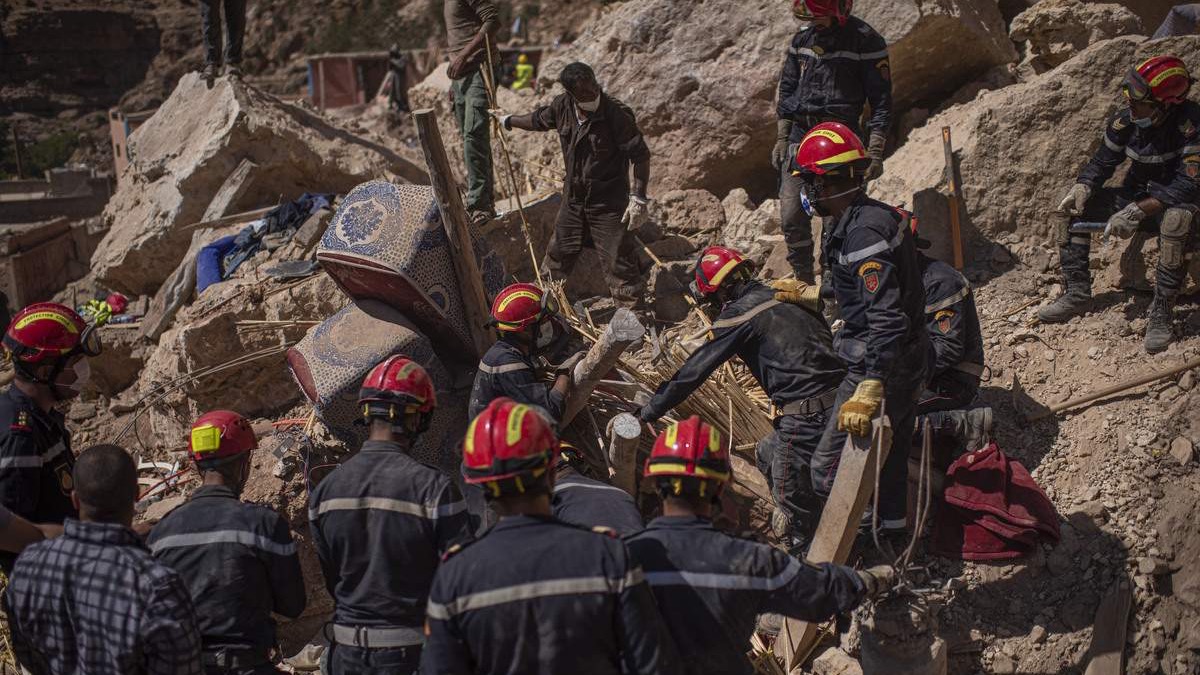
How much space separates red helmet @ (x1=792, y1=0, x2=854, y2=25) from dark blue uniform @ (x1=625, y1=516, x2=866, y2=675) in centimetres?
456

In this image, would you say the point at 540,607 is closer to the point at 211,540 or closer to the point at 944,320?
the point at 211,540

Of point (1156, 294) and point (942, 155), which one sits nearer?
point (1156, 294)

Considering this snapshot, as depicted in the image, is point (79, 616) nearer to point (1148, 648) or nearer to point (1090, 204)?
point (1148, 648)

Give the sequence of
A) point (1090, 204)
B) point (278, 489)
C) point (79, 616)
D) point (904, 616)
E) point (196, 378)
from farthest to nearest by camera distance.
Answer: point (196, 378) < point (1090, 204) < point (278, 489) < point (904, 616) < point (79, 616)

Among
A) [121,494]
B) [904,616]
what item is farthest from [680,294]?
[121,494]

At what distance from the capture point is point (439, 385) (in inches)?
242

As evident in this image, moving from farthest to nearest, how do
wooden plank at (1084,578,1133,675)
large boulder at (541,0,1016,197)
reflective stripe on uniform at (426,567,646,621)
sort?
large boulder at (541,0,1016,197)
wooden plank at (1084,578,1133,675)
reflective stripe on uniform at (426,567,646,621)

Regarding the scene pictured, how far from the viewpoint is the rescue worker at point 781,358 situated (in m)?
5.09

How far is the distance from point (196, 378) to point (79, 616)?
449cm

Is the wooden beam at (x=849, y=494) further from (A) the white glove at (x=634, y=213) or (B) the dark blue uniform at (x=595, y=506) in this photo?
(A) the white glove at (x=634, y=213)

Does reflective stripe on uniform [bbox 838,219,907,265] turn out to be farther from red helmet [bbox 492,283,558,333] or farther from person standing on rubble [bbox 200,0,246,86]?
person standing on rubble [bbox 200,0,246,86]

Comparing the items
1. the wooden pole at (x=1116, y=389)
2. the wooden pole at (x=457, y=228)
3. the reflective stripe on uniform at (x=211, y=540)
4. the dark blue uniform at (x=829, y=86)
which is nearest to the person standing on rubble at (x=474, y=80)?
the wooden pole at (x=457, y=228)

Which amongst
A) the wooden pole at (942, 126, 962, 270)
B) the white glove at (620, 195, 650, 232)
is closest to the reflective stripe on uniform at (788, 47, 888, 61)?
the wooden pole at (942, 126, 962, 270)

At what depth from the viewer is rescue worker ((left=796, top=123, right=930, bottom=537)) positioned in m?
4.66
